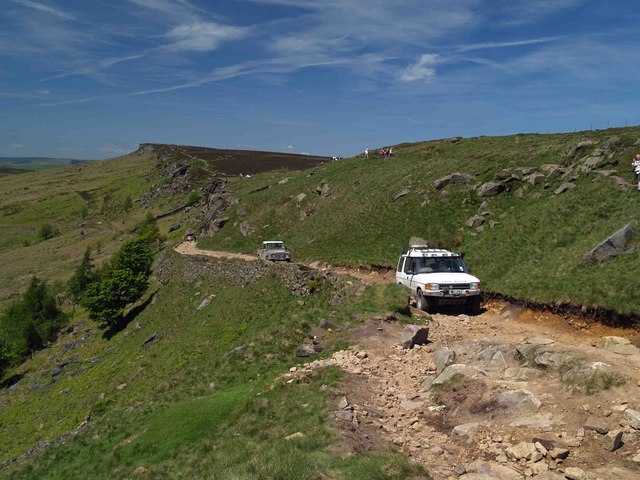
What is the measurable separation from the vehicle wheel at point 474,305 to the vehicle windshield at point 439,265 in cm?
159

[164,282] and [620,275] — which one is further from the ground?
[620,275]

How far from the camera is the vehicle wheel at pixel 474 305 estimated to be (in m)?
20.3

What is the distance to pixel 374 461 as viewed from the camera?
7.53 metres

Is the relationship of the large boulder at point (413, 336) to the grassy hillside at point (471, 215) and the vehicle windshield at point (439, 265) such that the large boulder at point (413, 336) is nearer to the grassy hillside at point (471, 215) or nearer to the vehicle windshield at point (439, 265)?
the grassy hillside at point (471, 215)

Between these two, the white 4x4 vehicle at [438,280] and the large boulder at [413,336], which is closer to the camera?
the large boulder at [413,336]

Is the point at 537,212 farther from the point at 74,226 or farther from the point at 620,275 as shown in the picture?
the point at 74,226

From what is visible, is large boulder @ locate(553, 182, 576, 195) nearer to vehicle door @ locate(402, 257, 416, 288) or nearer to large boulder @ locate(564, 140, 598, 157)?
large boulder @ locate(564, 140, 598, 157)

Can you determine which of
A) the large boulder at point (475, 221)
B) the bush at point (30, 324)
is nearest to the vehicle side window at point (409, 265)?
the large boulder at point (475, 221)

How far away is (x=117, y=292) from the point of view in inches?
1988

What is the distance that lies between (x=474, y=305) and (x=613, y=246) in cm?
593

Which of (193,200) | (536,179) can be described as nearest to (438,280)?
(536,179)

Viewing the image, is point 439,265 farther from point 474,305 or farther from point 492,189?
point 492,189

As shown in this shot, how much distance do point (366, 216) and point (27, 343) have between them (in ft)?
142

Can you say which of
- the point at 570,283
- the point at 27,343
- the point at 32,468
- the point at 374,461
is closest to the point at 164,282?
the point at 27,343
